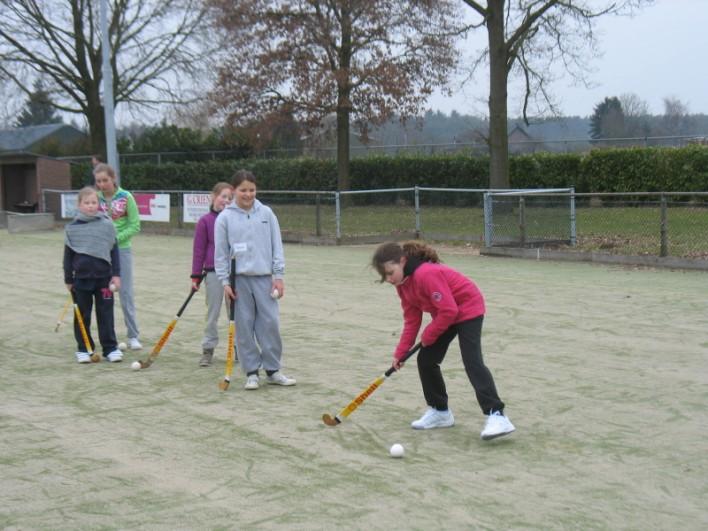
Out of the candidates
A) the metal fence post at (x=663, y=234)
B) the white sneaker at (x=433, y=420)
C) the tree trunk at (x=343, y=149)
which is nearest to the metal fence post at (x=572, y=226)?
the metal fence post at (x=663, y=234)

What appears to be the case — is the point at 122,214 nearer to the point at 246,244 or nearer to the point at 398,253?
the point at 246,244

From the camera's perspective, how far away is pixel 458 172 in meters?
32.9

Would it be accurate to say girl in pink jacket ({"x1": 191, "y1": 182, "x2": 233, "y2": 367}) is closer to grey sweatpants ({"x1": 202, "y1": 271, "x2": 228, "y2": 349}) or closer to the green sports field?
grey sweatpants ({"x1": 202, "y1": 271, "x2": 228, "y2": 349})

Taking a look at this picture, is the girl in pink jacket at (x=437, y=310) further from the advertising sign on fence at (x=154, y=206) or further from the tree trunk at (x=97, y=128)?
the tree trunk at (x=97, y=128)

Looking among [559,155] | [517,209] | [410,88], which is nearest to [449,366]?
[517,209]

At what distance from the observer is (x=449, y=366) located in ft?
27.1

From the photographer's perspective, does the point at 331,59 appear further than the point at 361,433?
Yes

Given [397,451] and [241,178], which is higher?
[241,178]

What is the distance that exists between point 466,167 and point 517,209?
1449 cm

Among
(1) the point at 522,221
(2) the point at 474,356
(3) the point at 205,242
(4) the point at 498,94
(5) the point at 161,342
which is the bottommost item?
(5) the point at 161,342

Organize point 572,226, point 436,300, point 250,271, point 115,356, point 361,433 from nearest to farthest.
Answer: point 436,300 < point 361,433 < point 250,271 < point 115,356 < point 572,226

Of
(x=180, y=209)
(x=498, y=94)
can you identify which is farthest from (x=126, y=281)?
(x=498, y=94)

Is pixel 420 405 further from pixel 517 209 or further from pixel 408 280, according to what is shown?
pixel 517 209

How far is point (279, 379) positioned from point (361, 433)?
160 cm
